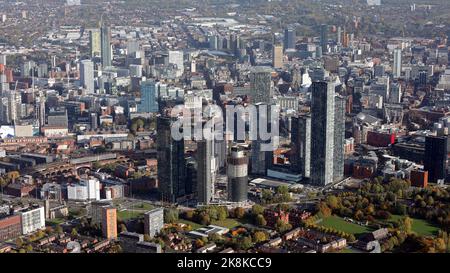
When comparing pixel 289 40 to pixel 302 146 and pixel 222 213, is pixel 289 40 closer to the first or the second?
pixel 302 146

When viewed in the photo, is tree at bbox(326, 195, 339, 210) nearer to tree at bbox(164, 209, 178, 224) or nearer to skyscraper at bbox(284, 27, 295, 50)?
tree at bbox(164, 209, 178, 224)

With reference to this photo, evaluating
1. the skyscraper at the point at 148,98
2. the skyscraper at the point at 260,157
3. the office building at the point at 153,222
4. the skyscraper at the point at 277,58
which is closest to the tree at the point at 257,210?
the office building at the point at 153,222

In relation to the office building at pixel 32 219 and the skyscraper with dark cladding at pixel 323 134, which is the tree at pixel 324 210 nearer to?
the skyscraper with dark cladding at pixel 323 134

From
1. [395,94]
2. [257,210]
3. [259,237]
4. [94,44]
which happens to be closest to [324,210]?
[257,210]

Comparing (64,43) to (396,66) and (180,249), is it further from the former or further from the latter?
(180,249)

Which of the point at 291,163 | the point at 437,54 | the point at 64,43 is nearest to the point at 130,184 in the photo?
the point at 291,163
